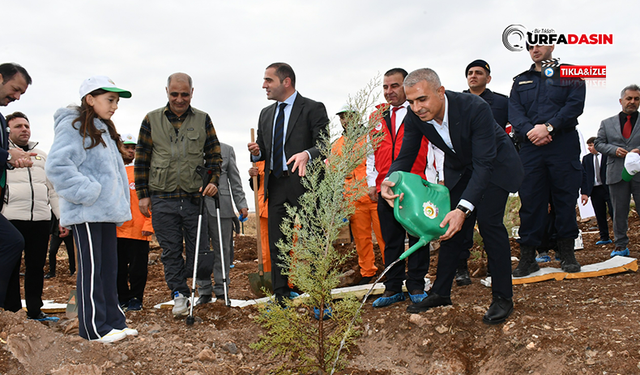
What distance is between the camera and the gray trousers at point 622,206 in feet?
20.3

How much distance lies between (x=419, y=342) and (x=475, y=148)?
5.22 feet

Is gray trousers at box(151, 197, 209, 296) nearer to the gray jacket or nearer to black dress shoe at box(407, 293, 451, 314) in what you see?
the gray jacket

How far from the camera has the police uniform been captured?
4.78 m

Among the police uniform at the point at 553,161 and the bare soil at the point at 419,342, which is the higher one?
the police uniform at the point at 553,161

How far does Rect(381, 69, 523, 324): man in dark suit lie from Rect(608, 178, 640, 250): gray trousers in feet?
12.1

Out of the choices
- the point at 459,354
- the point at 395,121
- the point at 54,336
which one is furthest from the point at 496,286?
the point at 54,336

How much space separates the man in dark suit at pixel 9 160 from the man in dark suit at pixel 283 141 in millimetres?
2044

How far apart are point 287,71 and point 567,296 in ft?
11.4

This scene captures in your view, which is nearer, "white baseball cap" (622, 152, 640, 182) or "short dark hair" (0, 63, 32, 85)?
"short dark hair" (0, 63, 32, 85)

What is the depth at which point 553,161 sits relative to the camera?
4781mm

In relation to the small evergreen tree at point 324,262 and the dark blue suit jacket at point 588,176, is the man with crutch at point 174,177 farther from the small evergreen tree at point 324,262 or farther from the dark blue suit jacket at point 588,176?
the dark blue suit jacket at point 588,176

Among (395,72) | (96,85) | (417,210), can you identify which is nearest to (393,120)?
(395,72)

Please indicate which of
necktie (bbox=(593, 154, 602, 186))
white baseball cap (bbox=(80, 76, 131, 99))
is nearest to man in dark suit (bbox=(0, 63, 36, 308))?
white baseball cap (bbox=(80, 76, 131, 99))

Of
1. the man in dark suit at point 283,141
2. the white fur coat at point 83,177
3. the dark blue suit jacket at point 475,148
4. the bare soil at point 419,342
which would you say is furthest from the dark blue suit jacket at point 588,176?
the white fur coat at point 83,177
